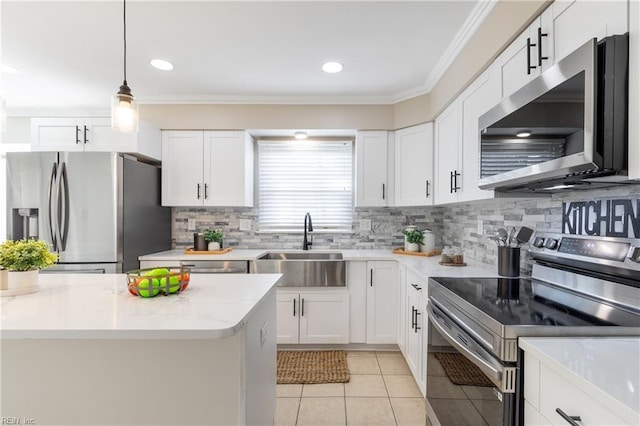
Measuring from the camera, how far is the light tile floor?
206 centimetres

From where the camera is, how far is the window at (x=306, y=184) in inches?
146

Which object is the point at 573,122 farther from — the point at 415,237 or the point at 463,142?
the point at 415,237

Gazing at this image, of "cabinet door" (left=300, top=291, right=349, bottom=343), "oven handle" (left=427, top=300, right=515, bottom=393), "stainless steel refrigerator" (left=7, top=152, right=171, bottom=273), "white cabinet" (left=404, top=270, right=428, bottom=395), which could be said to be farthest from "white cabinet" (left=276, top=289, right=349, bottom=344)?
"stainless steel refrigerator" (left=7, top=152, right=171, bottom=273)

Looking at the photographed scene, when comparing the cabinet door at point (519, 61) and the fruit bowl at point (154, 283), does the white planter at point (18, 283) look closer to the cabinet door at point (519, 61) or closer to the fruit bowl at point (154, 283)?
the fruit bowl at point (154, 283)

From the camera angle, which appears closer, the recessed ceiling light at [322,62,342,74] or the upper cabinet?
the recessed ceiling light at [322,62,342,74]

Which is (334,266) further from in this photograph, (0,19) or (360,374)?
(0,19)

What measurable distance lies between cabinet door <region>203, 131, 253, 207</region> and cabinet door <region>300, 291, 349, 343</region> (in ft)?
4.25

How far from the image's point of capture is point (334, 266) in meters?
2.99

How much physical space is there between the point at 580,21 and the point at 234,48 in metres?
2.06

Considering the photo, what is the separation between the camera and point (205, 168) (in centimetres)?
337

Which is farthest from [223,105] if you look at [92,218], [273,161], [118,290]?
[118,290]

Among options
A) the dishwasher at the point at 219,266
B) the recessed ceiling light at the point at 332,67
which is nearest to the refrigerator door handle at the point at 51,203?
the dishwasher at the point at 219,266

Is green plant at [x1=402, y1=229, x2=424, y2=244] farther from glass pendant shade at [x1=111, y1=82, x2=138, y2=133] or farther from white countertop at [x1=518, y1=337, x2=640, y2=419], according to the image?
glass pendant shade at [x1=111, y1=82, x2=138, y2=133]

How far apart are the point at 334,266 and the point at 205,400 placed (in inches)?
72.9
